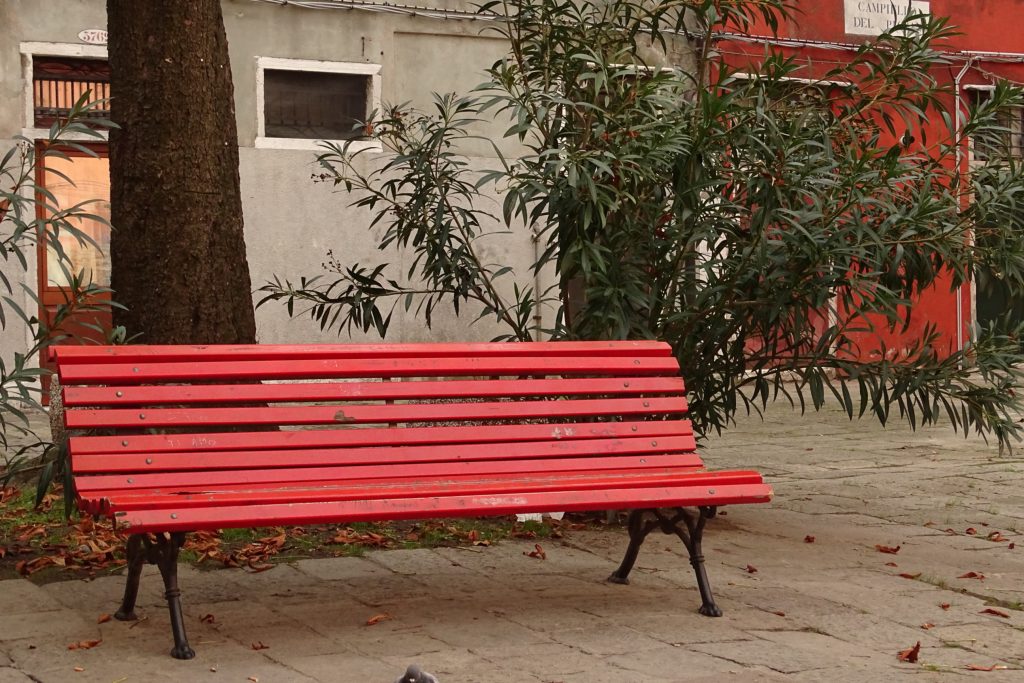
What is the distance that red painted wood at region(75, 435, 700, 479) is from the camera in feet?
15.0

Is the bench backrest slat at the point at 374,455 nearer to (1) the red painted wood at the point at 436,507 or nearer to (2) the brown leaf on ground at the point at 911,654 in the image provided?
(1) the red painted wood at the point at 436,507

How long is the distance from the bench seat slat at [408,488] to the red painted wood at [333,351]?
0.44 metres

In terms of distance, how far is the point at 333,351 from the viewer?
502 centimetres

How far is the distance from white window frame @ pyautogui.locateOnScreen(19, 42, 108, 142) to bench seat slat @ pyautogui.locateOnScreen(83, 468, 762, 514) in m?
9.22

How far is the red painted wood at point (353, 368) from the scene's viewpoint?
15.3 ft

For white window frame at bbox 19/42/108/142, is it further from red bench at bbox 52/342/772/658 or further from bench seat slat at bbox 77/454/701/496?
bench seat slat at bbox 77/454/701/496

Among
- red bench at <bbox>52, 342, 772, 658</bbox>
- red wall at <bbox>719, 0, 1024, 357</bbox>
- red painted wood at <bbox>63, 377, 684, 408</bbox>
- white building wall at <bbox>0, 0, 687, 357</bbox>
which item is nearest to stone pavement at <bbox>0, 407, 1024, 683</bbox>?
red bench at <bbox>52, 342, 772, 658</bbox>

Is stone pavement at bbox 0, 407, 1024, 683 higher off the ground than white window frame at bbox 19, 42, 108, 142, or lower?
lower

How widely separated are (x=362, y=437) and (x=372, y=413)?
0.29 ft

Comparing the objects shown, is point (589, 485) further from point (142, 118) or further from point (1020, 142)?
point (1020, 142)

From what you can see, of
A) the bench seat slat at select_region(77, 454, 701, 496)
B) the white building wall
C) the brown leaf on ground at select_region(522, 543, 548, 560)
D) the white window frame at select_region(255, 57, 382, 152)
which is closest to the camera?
the bench seat slat at select_region(77, 454, 701, 496)

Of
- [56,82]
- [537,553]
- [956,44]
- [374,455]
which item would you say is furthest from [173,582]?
[956,44]

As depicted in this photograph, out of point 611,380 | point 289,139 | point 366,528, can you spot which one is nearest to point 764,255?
point 611,380

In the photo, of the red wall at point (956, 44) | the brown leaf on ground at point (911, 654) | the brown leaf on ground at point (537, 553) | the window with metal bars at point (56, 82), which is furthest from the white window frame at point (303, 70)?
the brown leaf on ground at point (911, 654)
